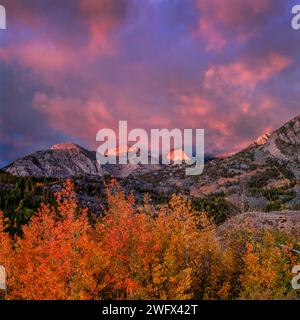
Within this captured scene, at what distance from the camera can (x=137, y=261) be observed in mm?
38906

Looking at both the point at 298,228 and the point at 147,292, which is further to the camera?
the point at 298,228

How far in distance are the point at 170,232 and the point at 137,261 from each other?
885cm

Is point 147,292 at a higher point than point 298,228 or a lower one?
lower

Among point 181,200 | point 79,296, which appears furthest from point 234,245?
point 79,296

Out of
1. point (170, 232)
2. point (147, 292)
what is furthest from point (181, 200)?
point (147, 292)

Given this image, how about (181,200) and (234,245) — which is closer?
(181,200)

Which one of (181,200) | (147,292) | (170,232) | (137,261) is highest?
(181,200)

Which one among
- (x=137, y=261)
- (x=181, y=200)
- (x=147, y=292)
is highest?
(x=181, y=200)

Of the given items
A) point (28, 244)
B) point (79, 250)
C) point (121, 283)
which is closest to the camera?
point (121, 283)

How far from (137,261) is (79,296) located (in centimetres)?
745
